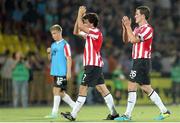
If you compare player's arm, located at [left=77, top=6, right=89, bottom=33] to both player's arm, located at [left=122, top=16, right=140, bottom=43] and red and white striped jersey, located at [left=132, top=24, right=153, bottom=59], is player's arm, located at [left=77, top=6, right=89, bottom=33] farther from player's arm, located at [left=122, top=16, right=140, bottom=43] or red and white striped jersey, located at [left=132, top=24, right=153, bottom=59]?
red and white striped jersey, located at [left=132, top=24, right=153, bottom=59]

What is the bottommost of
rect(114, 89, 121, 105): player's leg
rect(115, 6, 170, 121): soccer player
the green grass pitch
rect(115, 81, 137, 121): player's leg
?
rect(114, 89, 121, 105): player's leg

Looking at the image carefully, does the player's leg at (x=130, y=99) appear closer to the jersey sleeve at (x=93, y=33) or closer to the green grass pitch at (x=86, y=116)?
the green grass pitch at (x=86, y=116)

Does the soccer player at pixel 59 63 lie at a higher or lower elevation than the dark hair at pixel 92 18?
lower

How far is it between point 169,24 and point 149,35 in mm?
18301

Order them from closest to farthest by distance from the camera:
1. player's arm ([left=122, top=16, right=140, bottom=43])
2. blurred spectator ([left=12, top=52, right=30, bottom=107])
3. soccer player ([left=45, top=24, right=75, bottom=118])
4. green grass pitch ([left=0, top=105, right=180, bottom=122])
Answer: player's arm ([left=122, top=16, right=140, bottom=43]), green grass pitch ([left=0, top=105, right=180, bottom=122]), soccer player ([left=45, top=24, right=75, bottom=118]), blurred spectator ([left=12, top=52, right=30, bottom=107])

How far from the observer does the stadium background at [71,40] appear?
28953 millimetres

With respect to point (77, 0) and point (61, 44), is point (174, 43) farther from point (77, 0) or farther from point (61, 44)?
point (61, 44)

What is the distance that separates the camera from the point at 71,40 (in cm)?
3153

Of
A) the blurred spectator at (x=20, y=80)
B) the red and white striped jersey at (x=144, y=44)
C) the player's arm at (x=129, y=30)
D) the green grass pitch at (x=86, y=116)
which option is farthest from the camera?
the blurred spectator at (x=20, y=80)

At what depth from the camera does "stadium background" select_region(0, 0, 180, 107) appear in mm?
28953

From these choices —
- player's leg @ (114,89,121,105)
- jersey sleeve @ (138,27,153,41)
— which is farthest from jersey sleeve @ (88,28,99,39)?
player's leg @ (114,89,121,105)

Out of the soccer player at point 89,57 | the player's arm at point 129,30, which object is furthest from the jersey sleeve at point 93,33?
the player's arm at point 129,30

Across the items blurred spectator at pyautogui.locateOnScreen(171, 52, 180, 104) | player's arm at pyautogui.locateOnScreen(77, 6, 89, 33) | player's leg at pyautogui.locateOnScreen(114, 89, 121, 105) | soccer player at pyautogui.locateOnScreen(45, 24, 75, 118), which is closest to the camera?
player's arm at pyautogui.locateOnScreen(77, 6, 89, 33)

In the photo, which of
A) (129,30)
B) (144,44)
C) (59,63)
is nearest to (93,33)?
(129,30)
